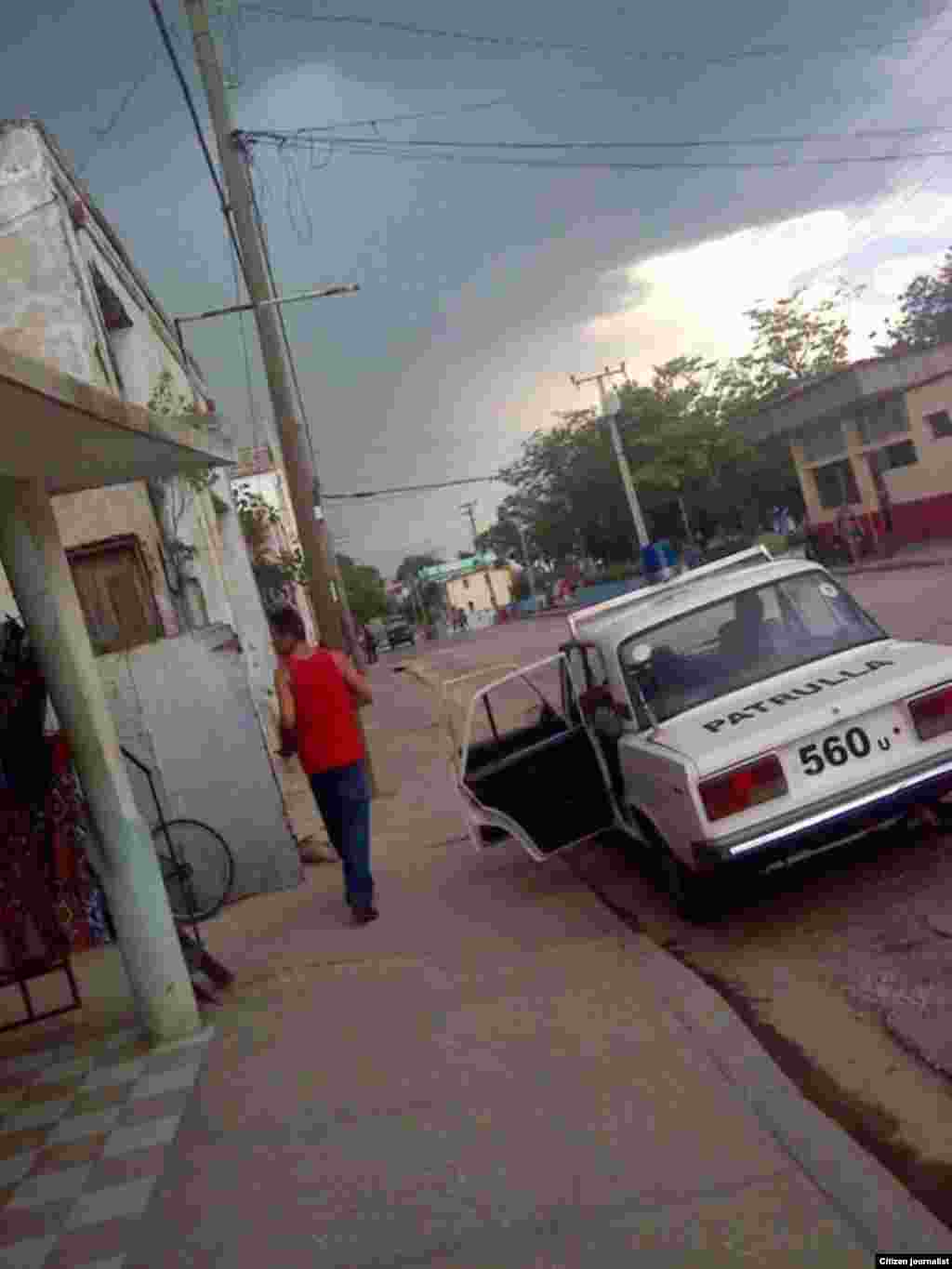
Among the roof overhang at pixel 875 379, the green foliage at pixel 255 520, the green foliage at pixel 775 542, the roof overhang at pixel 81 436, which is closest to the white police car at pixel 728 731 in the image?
the roof overhang at pixel 81 436

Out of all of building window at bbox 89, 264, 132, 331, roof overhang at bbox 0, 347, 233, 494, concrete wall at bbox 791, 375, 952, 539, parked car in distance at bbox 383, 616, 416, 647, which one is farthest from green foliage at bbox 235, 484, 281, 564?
parked car in distance at bbox 383, 616, 416, 647

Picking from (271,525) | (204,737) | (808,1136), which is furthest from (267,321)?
(271,525)

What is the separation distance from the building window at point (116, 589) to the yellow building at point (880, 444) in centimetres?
2529

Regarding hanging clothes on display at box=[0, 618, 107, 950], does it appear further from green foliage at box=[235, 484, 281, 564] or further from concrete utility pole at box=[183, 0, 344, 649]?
green foliage at box=[235, 484, 281, 564]

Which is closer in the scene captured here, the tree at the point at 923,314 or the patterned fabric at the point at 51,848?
the patterned fabric at the point at 51,848

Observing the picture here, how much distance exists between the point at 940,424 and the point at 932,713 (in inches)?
1238

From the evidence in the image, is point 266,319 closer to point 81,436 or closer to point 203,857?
point 203,857

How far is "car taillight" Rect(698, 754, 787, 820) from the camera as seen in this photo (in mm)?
6109

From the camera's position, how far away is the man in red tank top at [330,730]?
25.8 ft

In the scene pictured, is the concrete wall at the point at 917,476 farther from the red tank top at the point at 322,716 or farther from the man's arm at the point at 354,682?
the red tank top at the point at 322,716

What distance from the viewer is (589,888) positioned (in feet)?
27.6

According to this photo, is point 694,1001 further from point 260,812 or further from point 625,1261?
point 260,812

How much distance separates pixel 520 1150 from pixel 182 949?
9.92ft

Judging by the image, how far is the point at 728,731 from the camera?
6461 millimetres
